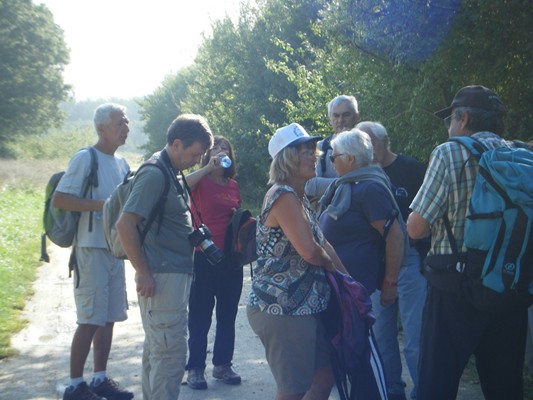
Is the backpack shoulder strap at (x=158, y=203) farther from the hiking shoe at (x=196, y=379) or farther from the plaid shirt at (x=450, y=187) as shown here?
the hiking shoe at (x=196, y=379)

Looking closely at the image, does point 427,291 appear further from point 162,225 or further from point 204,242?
point 162,225

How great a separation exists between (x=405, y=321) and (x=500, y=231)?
2.16 metres

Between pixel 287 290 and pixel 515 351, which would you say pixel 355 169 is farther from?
pixel 515 351

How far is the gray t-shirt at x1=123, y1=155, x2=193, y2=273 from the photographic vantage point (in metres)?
4.25

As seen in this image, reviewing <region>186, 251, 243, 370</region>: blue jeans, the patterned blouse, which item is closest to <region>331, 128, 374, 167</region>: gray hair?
the patterned blouse

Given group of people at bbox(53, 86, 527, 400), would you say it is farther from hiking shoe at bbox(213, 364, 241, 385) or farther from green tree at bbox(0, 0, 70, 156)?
green tree at bbox(0, 0, 70, 156)

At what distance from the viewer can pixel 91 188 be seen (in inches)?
211

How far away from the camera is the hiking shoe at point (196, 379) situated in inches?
226

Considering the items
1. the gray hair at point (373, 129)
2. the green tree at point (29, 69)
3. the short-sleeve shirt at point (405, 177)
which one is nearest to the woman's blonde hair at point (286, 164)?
the gray hair at point (373, 129)

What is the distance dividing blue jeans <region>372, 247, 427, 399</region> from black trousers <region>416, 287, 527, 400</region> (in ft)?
4.98

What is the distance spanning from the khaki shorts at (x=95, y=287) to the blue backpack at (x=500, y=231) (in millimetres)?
2903

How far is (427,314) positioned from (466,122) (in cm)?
101

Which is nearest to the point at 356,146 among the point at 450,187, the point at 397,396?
the point at 450,187

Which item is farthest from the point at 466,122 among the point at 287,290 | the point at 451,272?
the point at 287,290
